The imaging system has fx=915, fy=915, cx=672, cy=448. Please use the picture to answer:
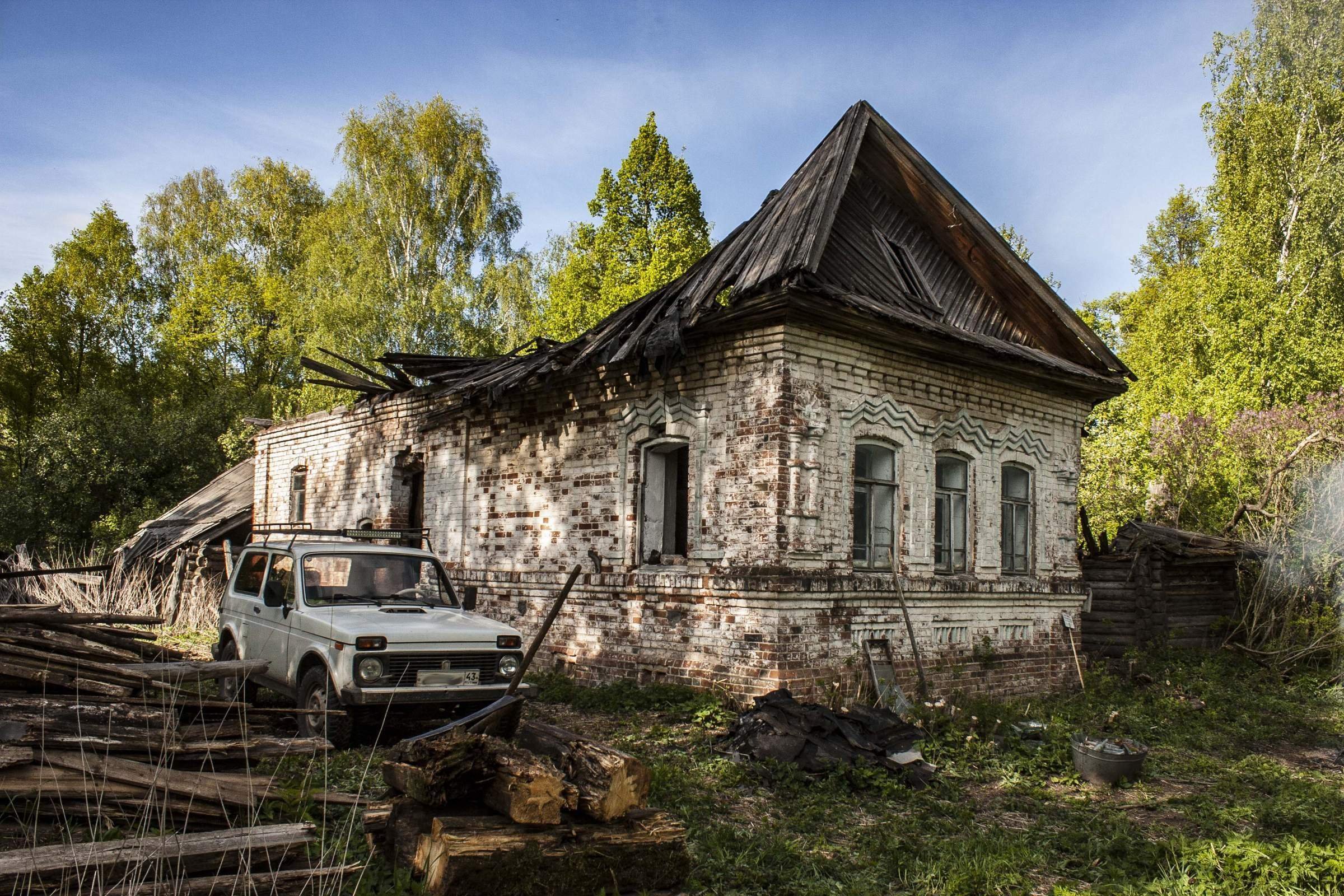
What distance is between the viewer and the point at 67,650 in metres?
6.46

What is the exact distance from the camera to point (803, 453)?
9547mm

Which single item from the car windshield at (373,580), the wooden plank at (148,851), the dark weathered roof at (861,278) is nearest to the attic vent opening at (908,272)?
the dark weathered roof at (861,278)

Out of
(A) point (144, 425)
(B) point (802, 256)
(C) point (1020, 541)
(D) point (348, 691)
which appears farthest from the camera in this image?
(A) point (144, 425)

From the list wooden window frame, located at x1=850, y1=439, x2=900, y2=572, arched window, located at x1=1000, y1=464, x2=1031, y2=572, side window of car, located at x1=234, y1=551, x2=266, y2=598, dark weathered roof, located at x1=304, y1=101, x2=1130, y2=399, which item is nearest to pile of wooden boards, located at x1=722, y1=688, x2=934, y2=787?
wooden window frame, located at x1=850, y1=439, x2=900, y2=572

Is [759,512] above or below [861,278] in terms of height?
below

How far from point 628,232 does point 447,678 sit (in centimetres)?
2298

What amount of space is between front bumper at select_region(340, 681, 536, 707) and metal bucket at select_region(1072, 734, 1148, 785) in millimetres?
5060

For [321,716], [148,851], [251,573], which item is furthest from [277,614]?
[148,851]

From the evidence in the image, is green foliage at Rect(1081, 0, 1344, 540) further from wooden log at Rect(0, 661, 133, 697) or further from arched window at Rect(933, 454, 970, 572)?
wooden log at Rect(0, 661, 133, 697)

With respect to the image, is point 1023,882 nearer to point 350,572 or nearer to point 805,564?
point 805,564

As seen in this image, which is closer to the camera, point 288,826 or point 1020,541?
point 288,826

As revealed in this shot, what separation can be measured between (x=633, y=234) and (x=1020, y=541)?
18.6m

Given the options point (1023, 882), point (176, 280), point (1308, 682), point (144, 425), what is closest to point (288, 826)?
point (1023, 882)

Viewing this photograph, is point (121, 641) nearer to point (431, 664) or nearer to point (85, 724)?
point (85, 724)
